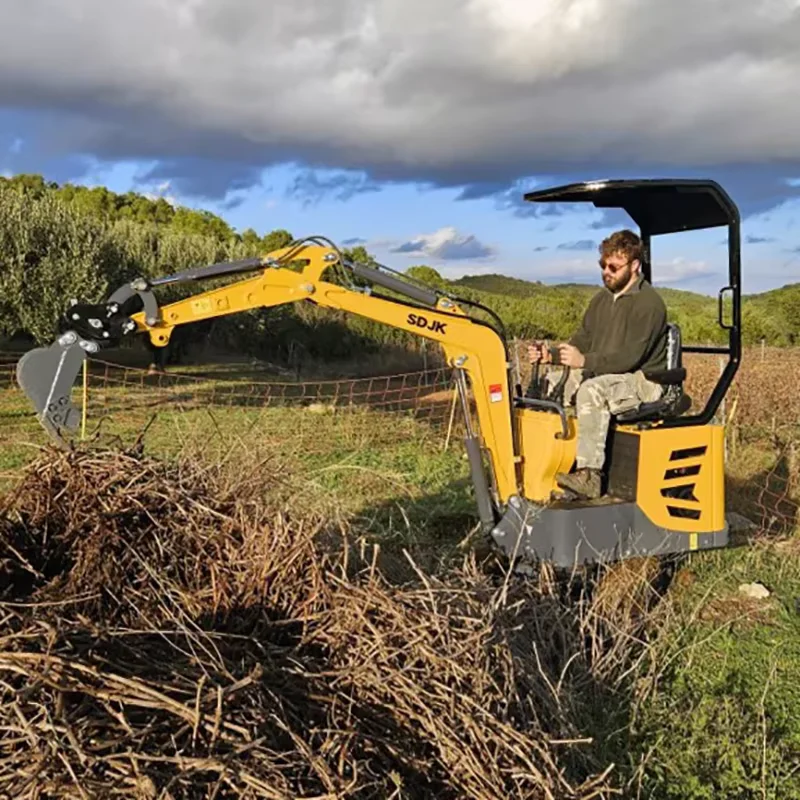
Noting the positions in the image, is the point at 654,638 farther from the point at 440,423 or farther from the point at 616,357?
the point at 440,423

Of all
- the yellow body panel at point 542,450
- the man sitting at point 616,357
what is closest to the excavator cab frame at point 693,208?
the man sitting at point 616,357

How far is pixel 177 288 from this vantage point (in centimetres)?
2327

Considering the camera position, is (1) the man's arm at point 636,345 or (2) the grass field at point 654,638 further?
(1) the man's arm at point 636,345

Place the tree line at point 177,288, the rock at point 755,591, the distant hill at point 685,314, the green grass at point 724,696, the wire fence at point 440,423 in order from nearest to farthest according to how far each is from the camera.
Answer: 1. the green grass at point 724,696
2. the rock at point 755,591
3. the wire fence at point 440,423
4. the tree line at point 177,288
5. the distant hill at point 685,314

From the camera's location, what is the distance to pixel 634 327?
20.0ft

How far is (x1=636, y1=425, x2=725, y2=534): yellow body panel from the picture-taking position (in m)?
5.96

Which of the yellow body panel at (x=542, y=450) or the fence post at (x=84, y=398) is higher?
the fence post at (x=84, y=398)

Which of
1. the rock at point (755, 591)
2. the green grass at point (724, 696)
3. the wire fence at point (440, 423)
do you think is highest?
the wire fence at point (440, 423)

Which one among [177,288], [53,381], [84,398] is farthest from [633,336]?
[177,288]

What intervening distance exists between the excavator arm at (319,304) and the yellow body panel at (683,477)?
0.89 metres

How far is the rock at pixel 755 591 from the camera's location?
21.3ft

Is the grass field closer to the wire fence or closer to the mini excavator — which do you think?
the mini excavator

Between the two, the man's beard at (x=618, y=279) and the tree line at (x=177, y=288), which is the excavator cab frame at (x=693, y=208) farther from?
the tree line at (x=177, y=288)

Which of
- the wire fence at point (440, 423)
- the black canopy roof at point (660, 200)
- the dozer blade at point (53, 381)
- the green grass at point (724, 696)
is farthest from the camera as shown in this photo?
the wire fence at point (440, 423)
